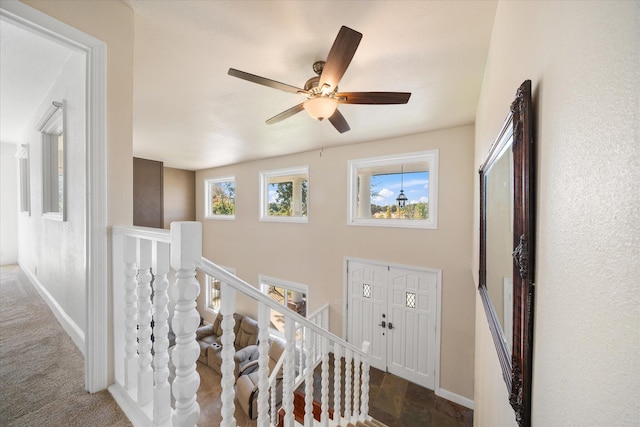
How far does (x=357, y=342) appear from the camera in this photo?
4328 mm

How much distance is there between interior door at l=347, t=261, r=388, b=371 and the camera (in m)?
4.09

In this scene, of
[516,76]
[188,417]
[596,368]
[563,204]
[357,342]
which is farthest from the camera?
[357,342]

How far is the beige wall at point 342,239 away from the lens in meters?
3.43

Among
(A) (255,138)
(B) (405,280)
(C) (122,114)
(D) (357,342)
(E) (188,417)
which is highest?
(A) (255,138)

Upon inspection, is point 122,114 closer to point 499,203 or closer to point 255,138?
point 499,203

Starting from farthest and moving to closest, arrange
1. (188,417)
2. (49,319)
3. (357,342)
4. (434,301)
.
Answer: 1. (357,342)
2. (434,301)
3. (49,319)
4. (188,417)

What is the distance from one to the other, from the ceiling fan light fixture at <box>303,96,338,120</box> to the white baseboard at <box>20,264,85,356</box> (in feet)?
6.75

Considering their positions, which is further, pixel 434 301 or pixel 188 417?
pixel 434 301

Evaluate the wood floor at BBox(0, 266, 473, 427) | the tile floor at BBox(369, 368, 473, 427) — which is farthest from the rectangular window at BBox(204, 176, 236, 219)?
the tile floor at BBox(369, 368, 473, 427)

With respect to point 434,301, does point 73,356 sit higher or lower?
higher

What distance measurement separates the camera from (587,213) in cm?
44

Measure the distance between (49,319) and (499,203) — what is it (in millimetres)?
3114

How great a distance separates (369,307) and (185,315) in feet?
12.6

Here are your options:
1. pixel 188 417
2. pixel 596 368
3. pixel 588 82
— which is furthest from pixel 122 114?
pixel 596 368
